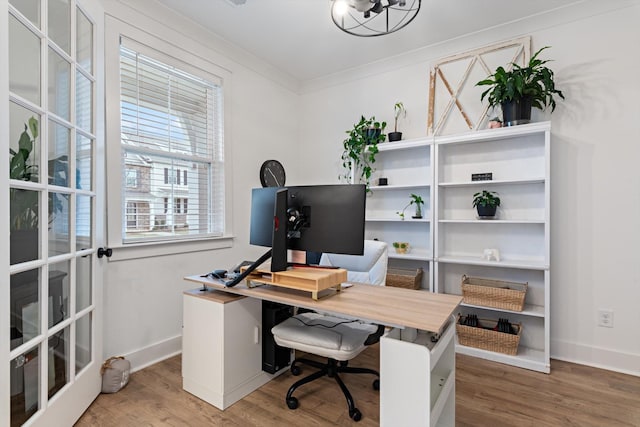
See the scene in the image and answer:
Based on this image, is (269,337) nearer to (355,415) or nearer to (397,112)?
(355,415)

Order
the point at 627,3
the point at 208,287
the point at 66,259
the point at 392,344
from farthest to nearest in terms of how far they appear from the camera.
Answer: the point at 627,3 < the point at 208,287 < the point at 66,259 < the point at 392,344

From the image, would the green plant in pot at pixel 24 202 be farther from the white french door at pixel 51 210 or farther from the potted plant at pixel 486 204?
the potted plant at pixel 486 204

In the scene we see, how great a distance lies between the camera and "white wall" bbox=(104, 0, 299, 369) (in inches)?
90.6

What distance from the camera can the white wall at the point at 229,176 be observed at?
2301 mm

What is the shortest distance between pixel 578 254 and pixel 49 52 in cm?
357

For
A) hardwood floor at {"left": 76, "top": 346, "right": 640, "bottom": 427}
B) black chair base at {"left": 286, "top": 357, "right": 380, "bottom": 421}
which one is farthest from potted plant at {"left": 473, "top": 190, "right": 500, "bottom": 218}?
black chair base at {"left": 286, "top": 357, "right": 380, "bottom": 421}

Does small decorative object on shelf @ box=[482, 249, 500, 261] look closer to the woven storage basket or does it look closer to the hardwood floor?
the woven storage basket

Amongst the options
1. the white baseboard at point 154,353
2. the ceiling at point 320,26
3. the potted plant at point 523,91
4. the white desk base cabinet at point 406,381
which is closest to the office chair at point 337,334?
the white desk base cabinet at point 406,381

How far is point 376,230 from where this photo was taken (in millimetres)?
3457

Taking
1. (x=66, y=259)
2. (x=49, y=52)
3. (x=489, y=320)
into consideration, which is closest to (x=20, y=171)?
(x=66, y=259)

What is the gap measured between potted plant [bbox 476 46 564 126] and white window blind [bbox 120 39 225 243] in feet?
7.70

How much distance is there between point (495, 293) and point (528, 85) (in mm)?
1588

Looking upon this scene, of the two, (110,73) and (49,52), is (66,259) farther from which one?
(110,73)

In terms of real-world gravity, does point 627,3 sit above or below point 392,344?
above
